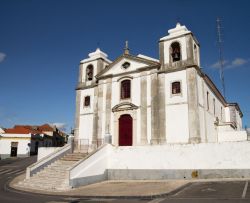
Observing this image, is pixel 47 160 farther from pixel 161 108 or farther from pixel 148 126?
pixel 161 108

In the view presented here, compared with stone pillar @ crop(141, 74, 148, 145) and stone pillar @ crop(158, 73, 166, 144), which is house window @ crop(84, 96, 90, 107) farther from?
stone pillar @ crop(158, 73, 166, 144)

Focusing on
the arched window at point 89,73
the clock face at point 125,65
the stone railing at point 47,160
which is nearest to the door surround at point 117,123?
the stone railing at point 47,160

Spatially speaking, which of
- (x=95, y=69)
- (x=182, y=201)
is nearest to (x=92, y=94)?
(x=95, y=69)

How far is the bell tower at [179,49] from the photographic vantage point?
19328 mm

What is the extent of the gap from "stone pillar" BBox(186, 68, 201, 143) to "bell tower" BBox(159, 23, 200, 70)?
0.96 metres

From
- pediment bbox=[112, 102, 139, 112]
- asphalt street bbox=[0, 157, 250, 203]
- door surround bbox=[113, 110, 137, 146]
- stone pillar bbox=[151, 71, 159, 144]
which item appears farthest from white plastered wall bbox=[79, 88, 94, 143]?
asphalt street bbox=[0, 157, 250, 203]

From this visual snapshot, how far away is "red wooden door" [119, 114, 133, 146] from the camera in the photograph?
2053 cm

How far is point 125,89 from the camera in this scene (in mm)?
21812

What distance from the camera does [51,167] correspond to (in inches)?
701

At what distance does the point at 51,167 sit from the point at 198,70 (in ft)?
40.7

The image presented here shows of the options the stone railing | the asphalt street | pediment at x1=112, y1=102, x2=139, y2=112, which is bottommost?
the asphalt street

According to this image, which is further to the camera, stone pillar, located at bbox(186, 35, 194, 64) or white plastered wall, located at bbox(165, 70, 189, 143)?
stone pillar, located at bbox(186, 35, 194, 64)

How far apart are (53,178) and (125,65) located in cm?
1073

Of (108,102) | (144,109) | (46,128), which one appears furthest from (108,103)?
(46,128)
